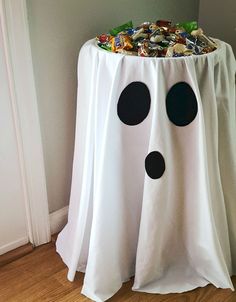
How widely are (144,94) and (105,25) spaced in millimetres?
469

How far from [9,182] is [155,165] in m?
0.56

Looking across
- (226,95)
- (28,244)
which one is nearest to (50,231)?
(28,244)

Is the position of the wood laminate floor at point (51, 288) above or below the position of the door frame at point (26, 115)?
below

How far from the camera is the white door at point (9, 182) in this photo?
4.00 ft

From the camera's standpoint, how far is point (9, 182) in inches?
52.7

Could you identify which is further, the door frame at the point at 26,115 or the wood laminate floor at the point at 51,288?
the wood laminate floor at the point at 51,288

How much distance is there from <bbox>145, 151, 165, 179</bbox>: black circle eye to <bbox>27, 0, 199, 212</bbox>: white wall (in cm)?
44

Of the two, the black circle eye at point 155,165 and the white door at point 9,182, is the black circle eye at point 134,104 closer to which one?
the black circle eye at point 155,165

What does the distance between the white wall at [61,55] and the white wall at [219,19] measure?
0.33 meters

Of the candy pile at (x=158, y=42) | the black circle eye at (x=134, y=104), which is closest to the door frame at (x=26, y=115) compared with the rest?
the candy pile at (x=158, y=42)

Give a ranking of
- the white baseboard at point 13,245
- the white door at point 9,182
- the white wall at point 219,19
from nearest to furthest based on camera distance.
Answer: the white door at point 9,182 < the white baseboard at point 13,245 < the white wall at point 219,19

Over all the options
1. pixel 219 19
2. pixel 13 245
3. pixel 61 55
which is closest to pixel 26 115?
pixel 61 55

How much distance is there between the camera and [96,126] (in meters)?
1.13

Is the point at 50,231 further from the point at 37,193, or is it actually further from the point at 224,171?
the point at 224,171
